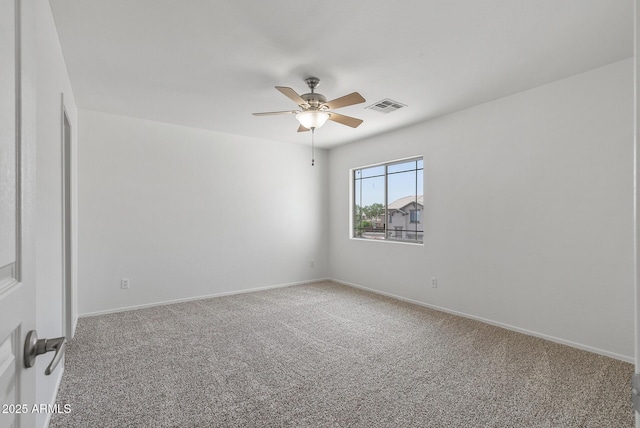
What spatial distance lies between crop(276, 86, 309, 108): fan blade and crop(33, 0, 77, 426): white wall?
4.70 feet

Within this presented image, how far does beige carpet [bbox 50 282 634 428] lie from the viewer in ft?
6.22

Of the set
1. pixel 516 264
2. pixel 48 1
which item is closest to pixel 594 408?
pixel 516 264

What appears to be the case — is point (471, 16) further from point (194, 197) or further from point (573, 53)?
point (194, 197)

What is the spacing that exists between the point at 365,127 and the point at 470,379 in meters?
3.31

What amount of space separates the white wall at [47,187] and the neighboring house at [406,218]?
12.8 ft

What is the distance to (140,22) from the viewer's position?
2.11 m

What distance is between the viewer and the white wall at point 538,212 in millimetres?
2643

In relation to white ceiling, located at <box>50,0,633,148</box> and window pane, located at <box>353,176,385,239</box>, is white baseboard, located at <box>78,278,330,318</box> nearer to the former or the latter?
window pane, located at <box>353,176,385,239</box>

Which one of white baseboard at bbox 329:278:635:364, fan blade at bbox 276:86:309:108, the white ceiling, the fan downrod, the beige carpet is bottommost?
the beige carpet

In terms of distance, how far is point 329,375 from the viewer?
7.79 feet


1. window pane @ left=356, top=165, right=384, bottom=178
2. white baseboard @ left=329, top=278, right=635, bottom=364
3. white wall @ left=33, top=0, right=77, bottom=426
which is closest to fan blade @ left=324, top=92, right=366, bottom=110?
white wall @ left=33, top=0, right=77, bottom=426

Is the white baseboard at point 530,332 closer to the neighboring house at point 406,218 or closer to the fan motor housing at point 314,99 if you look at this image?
the neighboring house at point 406,218

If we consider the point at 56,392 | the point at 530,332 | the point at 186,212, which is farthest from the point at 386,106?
the point at 56,392

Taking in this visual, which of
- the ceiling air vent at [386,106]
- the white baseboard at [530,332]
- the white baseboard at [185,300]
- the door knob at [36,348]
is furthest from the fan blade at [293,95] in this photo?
the white baseboard at [185,300]
